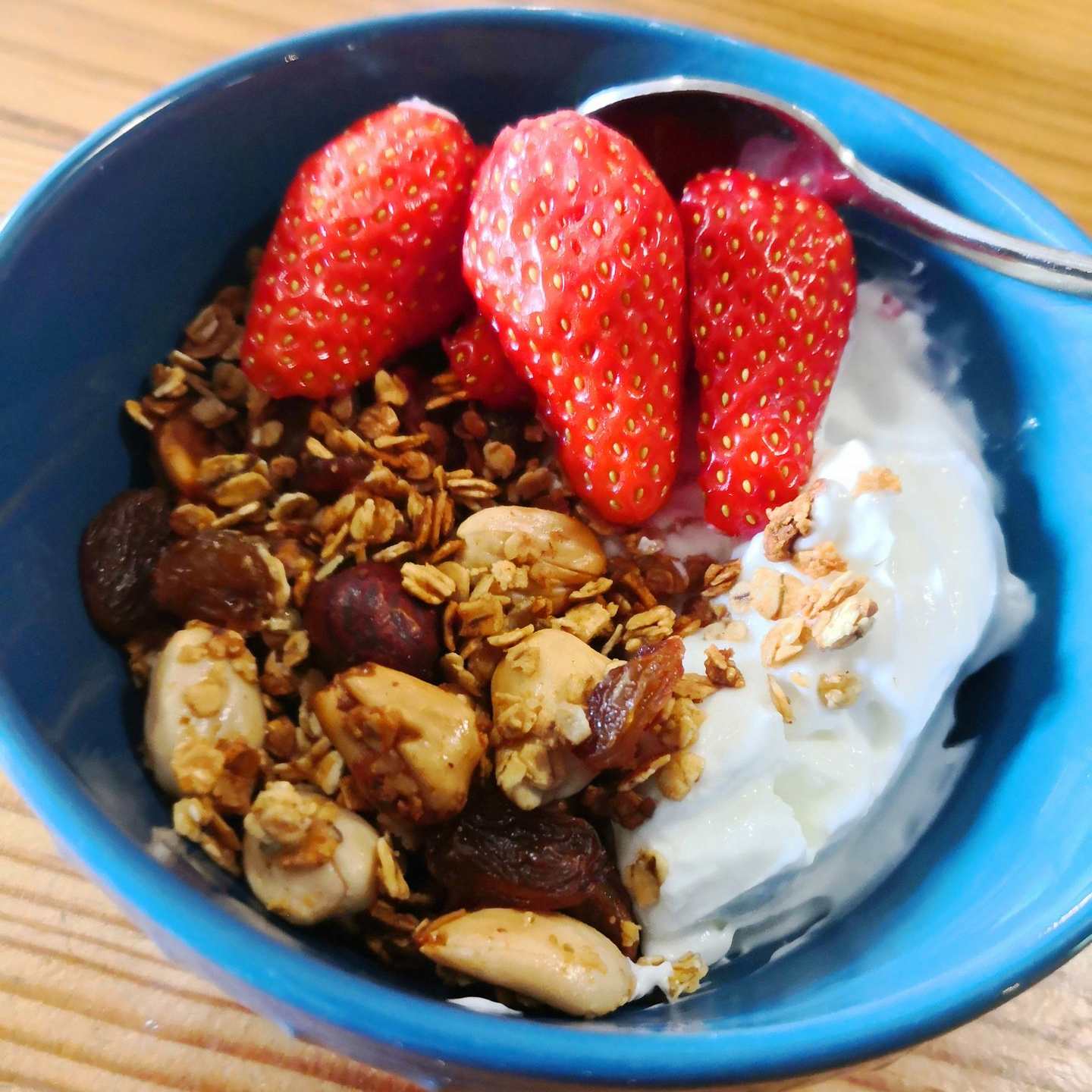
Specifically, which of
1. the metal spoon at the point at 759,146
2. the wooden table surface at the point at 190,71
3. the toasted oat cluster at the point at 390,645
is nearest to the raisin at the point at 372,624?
the toasted oat cluster at the point at 390,645

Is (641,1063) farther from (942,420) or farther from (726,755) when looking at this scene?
(942,420)

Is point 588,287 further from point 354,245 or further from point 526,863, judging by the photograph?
point 526,863

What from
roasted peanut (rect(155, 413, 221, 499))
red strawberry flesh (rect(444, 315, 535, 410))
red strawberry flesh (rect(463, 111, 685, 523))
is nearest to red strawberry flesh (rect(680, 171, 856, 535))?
red strawberry flesh (rect(463, 111, 685, 523))

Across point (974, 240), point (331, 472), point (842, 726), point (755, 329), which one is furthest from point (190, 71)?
point (842, 726)

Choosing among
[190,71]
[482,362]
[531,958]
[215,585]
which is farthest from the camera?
[190,71]

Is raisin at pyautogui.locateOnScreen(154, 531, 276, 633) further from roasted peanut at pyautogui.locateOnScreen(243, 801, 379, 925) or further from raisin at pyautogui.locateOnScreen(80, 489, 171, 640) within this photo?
roasted peanut at pyautogui.locateOnScreen(243, 801, 379, 925)

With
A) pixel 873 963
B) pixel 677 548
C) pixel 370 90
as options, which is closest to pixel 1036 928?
pixel 873 963

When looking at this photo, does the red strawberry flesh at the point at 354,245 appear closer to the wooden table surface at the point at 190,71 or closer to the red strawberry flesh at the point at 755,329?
the red strawberry flesh at the point at 755,329
